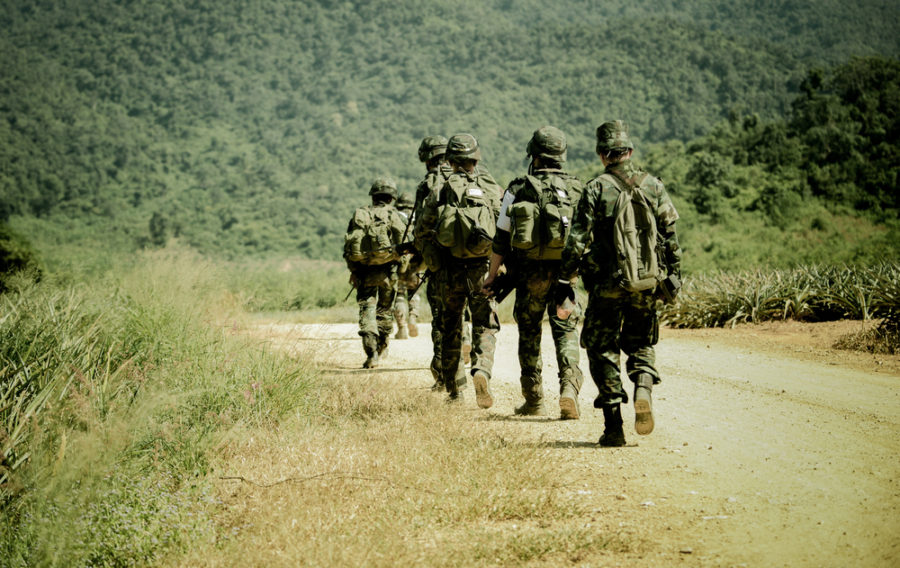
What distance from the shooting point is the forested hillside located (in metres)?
63.4

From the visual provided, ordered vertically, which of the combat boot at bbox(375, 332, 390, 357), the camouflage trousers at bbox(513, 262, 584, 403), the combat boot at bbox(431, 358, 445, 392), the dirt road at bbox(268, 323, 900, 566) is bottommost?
the combat boot at bbox(375, 332, 390, 357)

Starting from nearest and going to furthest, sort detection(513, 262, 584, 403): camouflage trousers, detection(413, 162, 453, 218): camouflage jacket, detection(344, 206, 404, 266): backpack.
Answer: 1. detection(513, 262, 584, 403): camouflage trousers
2. detection(413, 162, 453, 218): camouflage jacket
3. detection(344, 206, 404, 266): backpack

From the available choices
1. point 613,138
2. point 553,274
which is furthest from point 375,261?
point 613,138

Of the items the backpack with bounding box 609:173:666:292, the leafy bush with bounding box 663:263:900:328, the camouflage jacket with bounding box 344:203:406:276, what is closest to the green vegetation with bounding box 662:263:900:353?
the leafy bush with bounding box 663:263:900:328

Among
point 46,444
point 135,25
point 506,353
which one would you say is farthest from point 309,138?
point 46,444

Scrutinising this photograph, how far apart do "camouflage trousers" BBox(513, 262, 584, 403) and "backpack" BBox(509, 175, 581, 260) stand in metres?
0.17

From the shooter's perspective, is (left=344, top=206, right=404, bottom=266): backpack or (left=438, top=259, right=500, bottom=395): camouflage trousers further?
(left=344, top=206, right=404, bottom=266): backpack

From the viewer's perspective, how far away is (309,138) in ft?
273

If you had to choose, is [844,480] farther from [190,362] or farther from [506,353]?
[506,353]

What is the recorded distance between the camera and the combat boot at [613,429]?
4.92 metres

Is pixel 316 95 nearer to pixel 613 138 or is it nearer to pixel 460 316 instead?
pixel 460 316

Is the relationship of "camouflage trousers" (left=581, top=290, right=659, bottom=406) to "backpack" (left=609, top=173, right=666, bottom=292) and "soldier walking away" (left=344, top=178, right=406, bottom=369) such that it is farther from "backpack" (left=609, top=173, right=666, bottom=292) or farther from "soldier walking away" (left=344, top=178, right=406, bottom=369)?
"soldier walking away" (left=344, top=178, right=406, bottom=369)

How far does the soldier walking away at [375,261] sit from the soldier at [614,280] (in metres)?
4.20

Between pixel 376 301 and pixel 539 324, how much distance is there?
385 centimetres
